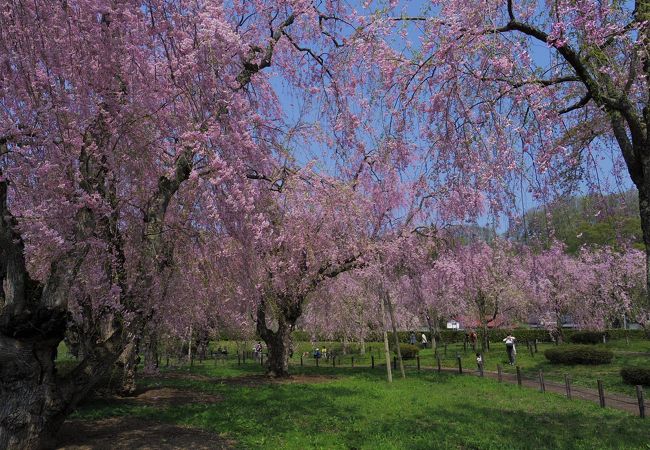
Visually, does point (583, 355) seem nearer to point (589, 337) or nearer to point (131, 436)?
point (589, 337)

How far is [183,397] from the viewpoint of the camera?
1370cm

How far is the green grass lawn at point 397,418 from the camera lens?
8156 mm

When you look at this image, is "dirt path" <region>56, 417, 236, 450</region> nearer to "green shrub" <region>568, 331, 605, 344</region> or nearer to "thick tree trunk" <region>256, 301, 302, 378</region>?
"thick tree trunk" <region>256, 301, 302, 378</region>

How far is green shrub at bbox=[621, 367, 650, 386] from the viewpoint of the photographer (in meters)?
16.1

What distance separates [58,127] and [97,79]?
887mm

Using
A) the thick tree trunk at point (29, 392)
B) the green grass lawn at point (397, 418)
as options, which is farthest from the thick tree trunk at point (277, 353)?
the thick tree trunk at point (29, 392)

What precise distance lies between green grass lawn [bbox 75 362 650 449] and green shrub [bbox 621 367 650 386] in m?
4.38

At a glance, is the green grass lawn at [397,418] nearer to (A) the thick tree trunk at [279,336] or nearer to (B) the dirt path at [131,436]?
(B) the dirt path at [131,436]

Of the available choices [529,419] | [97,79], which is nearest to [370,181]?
[529,419]

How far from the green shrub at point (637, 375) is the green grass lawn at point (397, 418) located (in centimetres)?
438

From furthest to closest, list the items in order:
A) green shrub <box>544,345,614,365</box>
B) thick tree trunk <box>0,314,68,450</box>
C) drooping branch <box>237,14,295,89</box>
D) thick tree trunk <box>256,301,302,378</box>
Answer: green shrub <box>544,345,614,365</box> → thick tree trunk <box>256,301,302,378</box> → drooping branch <box>237,14,295,89</box> → thick tree trunk <box>0,314,68,450</box>

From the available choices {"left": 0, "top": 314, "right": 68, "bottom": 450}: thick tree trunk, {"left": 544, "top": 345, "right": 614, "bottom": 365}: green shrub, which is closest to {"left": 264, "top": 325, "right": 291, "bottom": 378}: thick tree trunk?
{"left": 0, "top": 314, "right": 68, "bottom": 450}: thick tree trunk

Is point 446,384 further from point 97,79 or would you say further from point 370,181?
point 97,79

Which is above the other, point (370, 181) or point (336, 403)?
point (370, 181)
